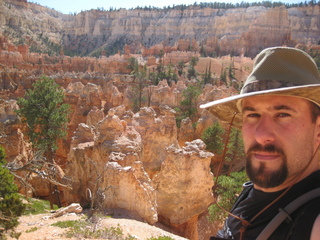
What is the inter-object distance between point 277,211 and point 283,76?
1.99ft

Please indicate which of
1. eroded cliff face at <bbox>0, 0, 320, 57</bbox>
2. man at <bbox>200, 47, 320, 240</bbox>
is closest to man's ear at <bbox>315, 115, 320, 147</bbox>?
man at <bbox>200, 47, 320, 240</bbox>

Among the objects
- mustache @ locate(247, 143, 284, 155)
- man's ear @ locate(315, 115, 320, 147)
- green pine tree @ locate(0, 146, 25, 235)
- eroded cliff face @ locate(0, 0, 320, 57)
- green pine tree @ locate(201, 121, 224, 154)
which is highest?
eroded cliff face @ locate(0, 0, 320, 57)

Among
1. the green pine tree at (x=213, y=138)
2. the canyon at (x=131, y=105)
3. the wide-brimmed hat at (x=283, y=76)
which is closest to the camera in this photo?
the wide-brimmed hat at (x=283, y=76)

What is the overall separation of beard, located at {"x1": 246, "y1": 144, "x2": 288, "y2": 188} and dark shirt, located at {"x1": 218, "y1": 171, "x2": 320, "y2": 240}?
0.07 meters

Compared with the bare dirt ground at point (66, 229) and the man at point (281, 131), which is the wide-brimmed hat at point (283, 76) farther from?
the bare dirt ground at point (66, 229)

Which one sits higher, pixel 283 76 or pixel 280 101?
pixel 283 76

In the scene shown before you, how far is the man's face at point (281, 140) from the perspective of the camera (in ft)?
3.95

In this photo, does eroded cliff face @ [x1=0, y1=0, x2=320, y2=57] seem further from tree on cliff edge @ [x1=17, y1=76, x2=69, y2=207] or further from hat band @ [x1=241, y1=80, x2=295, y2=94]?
hat band @ [x1=241, y1=80, x2=295, y2=94]

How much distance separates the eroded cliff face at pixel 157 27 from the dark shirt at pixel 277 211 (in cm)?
7262

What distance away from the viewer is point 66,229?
600 cm

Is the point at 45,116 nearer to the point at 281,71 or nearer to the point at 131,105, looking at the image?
the point at 281,71

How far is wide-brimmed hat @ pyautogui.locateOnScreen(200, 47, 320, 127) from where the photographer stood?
1164 mm

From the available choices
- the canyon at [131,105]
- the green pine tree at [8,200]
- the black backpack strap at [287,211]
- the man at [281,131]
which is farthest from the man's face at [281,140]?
the green pine tree at [8,200]

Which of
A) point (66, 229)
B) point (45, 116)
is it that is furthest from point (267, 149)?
point (45, 116)
